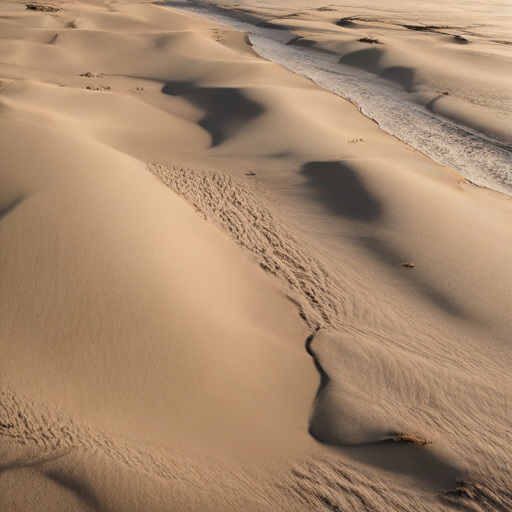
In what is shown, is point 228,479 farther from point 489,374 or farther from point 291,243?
point 291,243

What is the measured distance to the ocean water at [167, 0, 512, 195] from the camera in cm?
667

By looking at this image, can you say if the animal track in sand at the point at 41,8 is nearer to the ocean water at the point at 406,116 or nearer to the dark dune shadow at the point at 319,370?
the ocean water at the point at 406,116

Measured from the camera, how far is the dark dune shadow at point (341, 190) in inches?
200

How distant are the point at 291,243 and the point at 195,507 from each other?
9.13ft

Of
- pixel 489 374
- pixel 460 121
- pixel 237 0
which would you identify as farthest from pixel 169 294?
pixel 237 0

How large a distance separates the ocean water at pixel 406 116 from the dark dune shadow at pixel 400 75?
7.8 inches

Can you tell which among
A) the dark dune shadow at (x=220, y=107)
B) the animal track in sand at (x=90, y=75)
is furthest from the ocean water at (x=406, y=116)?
the animal track in sand at (x=90, y=75)

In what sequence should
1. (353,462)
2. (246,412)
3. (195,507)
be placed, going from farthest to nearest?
(246,412)
(353,462)
(195,507)

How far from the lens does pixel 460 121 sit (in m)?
8.30

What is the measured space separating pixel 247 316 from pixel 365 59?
35.2 feet

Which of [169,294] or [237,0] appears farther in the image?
[237,0]

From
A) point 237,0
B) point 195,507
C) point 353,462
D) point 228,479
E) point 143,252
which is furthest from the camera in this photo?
point 237,0

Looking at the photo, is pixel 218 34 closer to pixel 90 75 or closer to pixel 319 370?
pixel 90 75

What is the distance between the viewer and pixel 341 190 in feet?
17.9
